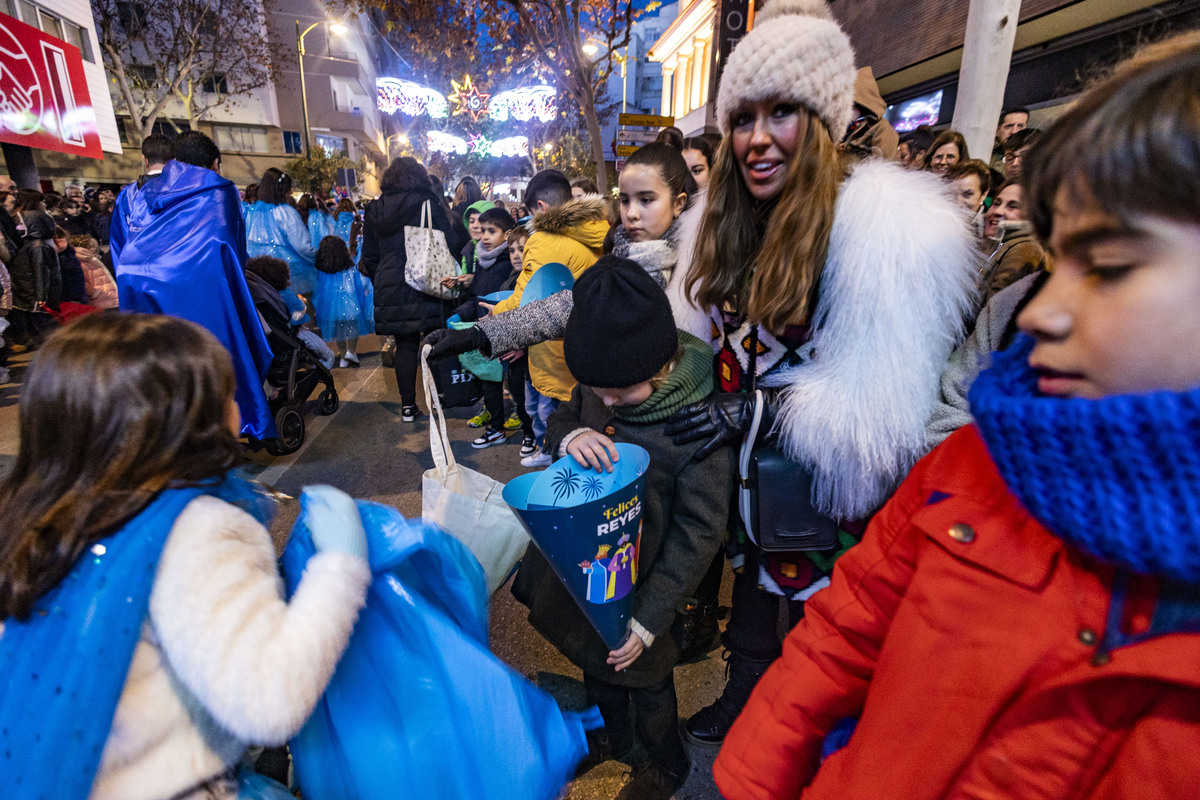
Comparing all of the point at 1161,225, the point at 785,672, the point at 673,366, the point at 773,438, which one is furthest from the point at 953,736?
the point at 673,366

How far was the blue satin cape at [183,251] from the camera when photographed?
340 centimetres

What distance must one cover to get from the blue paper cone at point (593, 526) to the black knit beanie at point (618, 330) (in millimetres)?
202

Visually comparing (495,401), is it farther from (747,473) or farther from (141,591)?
(141,591)

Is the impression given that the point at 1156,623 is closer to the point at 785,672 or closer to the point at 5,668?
the point at 785,672

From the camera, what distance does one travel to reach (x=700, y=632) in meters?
2.44

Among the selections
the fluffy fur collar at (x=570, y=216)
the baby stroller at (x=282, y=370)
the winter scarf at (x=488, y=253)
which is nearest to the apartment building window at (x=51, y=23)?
the baby stroller at (x=282, y=370)

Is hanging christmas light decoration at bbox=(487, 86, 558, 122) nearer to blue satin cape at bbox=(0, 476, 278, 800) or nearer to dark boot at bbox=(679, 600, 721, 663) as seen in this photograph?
dark boot at bbox=(679, 600, 721, 663)

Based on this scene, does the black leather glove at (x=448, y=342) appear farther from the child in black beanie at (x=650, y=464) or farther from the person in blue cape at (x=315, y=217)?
the person in blue cape at (x=315, y=217)

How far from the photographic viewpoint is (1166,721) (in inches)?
21.9

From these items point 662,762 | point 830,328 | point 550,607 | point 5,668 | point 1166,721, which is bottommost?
point 662,762

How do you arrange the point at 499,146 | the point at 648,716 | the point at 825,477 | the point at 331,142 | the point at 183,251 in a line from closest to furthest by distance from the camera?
the point at 825,477, the point at 648,716, the point at 183,251, the point at 499,146, the point at 331,142

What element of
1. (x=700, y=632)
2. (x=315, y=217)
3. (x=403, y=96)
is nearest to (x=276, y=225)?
(x=315, y=217)

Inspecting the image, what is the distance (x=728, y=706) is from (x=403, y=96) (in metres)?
32.0

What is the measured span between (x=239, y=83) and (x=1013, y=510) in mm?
32000
